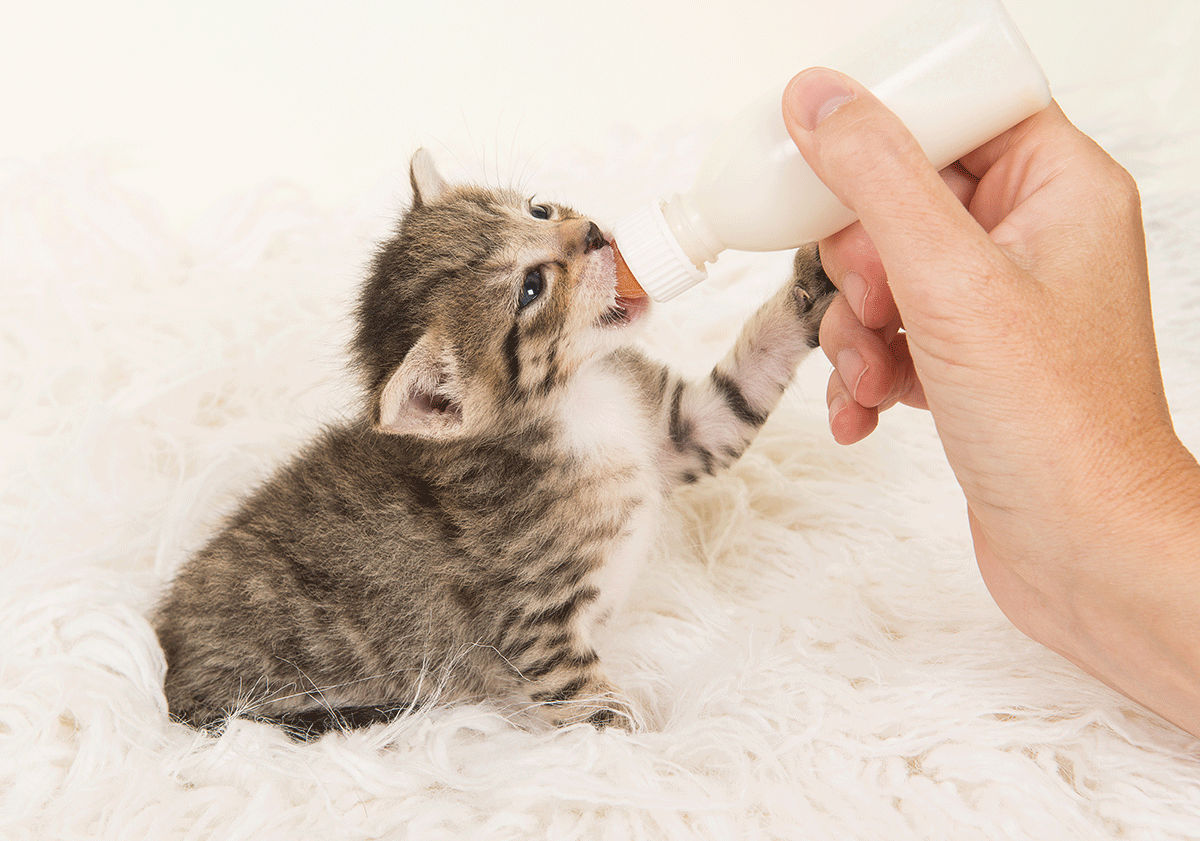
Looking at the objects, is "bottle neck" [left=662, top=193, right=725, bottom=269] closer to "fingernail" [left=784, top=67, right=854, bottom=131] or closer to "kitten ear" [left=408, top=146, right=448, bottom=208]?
"fingernail" [left=784, top=67, right=854, bottom=131]

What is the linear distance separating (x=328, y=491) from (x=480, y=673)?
342 mm

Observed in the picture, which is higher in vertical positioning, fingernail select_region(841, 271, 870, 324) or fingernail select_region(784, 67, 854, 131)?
fingernail select_region(784, 67, 854, 131)

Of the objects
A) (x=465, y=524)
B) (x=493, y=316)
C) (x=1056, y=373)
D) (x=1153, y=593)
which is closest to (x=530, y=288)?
(x=493, y=316)

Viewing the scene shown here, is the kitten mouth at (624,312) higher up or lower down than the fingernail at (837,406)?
higher up

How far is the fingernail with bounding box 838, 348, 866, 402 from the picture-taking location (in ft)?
4.42

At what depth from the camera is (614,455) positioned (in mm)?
1397

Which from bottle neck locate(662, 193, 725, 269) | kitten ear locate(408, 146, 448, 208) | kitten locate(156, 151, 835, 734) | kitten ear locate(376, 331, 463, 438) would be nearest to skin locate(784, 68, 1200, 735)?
bottle neck locate(662, 193, 725, 269)

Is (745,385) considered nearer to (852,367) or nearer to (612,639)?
(852,367)

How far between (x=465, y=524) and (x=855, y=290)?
612mm

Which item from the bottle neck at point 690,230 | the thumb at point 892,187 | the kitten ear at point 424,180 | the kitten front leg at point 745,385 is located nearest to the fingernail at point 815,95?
the thumb at point 892,187

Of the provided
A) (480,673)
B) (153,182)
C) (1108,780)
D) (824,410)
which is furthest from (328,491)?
(153,182)

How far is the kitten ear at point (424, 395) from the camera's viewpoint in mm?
1161

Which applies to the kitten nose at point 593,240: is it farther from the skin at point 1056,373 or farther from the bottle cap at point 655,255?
the skin at point 1056,373

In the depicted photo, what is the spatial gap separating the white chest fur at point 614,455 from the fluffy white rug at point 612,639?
0.09m
